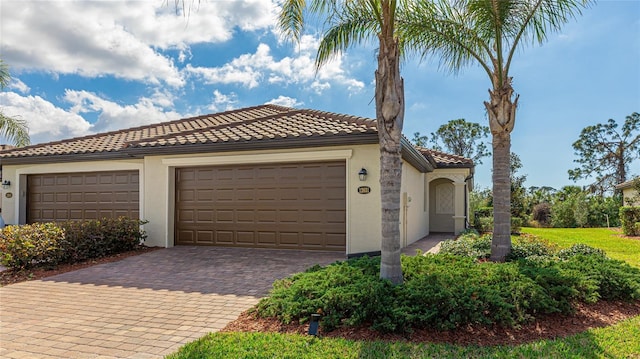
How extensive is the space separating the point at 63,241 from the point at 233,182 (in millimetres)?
4235

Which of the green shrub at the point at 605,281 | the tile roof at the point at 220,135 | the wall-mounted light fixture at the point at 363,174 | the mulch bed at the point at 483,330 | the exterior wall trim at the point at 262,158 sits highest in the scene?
the tile roof at the point at 220,135

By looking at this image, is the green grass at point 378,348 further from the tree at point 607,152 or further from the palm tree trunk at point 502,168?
the tree at point 607,152

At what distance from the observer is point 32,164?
43.9ft

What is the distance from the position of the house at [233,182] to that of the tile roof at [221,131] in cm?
5

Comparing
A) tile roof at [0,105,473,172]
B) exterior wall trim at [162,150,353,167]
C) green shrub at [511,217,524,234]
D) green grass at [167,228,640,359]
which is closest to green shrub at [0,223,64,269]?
tile roof at [0,105,473,172]

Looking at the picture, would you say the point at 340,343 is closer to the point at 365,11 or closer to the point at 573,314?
the point at 573,314

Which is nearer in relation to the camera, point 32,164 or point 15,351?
point 15,351

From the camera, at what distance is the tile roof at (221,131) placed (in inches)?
395

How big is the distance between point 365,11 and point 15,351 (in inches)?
270

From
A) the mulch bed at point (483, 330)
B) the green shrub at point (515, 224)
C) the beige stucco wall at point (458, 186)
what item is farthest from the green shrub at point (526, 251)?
the green shrub at point (515, 224)

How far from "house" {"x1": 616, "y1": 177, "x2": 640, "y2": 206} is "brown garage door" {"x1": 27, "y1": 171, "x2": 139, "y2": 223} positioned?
2302cm

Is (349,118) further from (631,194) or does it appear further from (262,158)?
(631,194)

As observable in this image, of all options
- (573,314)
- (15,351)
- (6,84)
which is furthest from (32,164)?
(573,314)

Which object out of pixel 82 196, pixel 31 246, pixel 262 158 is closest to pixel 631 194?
pixel 262 158
